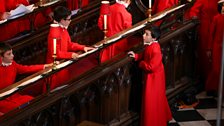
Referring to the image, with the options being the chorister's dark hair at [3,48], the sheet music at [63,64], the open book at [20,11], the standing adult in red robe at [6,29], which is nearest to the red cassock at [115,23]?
the open book at [20,11]

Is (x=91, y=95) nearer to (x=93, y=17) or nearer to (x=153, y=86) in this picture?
(x=153, y=86)

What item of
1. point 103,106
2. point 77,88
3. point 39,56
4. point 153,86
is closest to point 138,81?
point 153,86

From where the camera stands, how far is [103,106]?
6906mm

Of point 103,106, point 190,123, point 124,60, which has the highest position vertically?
point 124,60

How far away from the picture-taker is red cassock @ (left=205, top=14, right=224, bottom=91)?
8328 millimetres

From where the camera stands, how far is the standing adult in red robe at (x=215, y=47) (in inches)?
328

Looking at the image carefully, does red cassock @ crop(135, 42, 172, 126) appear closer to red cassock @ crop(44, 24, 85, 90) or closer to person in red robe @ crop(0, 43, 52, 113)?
red cassock @ crop(44, 24, 85, 90)

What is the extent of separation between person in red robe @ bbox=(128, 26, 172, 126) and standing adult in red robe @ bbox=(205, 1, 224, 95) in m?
1.37

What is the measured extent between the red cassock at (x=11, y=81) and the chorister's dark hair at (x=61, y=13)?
73cm

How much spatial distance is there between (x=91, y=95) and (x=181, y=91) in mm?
2079

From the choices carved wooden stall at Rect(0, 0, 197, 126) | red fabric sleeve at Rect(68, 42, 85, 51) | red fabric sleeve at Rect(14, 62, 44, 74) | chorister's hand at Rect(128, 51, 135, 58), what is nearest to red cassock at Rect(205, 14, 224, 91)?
carved wooden stall at Rect(0, 0, 197, 126)

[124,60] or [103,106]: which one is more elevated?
[124,60]

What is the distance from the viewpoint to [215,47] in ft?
27.7

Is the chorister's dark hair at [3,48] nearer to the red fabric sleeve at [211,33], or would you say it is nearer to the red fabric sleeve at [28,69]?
the red fabric sleeve at [28,69]
